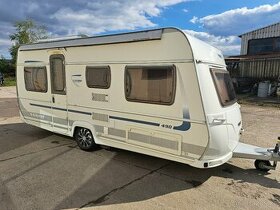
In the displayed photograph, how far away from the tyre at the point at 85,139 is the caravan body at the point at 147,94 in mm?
139

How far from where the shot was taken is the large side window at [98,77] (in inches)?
208

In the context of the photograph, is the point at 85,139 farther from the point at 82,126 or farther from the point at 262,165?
the point at 262,165

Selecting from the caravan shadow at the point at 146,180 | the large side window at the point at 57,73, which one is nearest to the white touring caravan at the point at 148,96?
the large side window at the point at 57,73

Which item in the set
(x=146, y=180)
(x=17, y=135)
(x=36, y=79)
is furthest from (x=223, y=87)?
(x=17, y=135)

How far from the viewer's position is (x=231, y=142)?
4586mm

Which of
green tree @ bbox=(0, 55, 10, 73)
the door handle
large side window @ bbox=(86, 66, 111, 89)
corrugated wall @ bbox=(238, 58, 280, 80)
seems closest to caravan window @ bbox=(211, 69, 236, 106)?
the door handle

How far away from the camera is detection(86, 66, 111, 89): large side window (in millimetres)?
5285

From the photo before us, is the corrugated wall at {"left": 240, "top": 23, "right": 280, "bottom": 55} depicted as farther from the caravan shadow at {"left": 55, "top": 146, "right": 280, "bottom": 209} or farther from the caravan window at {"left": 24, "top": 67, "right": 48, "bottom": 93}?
the caravan window at {"left": 24, "top": 67, "right": 48, "bottom": 93}

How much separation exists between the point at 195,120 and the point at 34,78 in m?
4.71

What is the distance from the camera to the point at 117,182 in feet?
14.8

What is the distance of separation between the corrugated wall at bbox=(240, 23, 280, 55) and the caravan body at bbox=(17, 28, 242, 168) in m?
19.1

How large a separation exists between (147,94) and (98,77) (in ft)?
4.29

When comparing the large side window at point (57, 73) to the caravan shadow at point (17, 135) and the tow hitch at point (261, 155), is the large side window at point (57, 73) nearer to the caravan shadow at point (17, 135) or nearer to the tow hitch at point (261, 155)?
the caravan shadow at point (17, 135)

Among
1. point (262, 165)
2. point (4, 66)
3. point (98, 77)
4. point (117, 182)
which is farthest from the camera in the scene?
point (4, 66)
